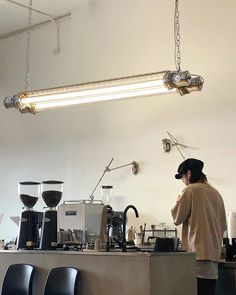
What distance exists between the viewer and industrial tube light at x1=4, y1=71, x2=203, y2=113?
368 centimetres

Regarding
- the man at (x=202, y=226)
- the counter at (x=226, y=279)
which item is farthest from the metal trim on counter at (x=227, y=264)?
the man at (x=202, y=226)

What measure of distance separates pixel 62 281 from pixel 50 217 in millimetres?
599

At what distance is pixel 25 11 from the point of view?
20.0ft

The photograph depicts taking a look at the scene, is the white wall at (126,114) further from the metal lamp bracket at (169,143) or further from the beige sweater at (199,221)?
the beige sweater at (199,221)

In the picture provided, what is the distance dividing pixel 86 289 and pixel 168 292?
0.53 m

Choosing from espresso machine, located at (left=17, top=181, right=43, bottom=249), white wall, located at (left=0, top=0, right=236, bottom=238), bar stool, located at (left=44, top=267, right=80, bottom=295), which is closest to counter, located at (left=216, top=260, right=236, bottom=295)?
white wall, located at (left=0, top=0, right=236, bottom=238)

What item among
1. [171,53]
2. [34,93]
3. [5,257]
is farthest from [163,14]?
[5,257]

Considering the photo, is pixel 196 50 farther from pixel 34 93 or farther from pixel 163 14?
pixel 34 93

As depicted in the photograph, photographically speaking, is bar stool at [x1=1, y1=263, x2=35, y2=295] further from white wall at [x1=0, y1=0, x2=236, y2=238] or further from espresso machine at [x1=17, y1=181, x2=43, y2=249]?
white wall at [x1=0, y1=0, x2=236, y2=238]

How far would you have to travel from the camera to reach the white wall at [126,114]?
15.9 feet

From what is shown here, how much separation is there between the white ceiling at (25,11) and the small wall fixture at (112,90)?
1944 mm

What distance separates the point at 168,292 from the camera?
291 centimetres

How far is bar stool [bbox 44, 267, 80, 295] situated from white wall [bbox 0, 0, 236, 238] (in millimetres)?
1950

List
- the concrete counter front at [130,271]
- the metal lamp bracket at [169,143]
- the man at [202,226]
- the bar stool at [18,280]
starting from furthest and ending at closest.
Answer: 1. the metal lamp bracket at [169,143]
2. the man at [202,226]
3. the bar stool at [18,280]
4. the concrete counter front at [130,271]
